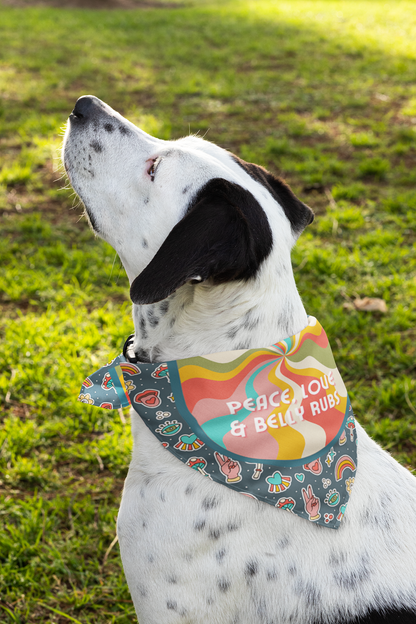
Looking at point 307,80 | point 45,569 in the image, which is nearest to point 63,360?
point 45,569

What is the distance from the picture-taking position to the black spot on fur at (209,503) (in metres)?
1.86

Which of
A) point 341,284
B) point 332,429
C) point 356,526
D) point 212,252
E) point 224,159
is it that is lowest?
point 341,284

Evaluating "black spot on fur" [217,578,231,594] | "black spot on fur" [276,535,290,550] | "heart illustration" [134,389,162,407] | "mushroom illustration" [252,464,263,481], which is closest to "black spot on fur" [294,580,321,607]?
"black spot on fur" [276,535,290,550]

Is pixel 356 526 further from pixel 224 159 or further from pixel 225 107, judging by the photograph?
pixel 225 107

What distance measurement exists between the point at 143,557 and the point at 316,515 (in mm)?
630

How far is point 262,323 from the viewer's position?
2.04 metres

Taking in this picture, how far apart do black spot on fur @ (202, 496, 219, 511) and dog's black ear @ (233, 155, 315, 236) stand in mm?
1153

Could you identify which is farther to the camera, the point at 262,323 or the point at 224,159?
the point at 224,159

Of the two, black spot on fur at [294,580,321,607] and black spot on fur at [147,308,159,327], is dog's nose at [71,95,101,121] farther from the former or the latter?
black spot on fur at [294,580,321,607]

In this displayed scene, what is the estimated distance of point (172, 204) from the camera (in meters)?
2.04

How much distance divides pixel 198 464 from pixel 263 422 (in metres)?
0.28

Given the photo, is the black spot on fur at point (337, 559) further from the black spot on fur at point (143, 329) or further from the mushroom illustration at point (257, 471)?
the black spot on fur at point (143, 329)

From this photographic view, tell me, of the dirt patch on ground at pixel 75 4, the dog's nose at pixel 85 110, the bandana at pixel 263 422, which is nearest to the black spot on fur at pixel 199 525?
the bandana at pixel 263 422

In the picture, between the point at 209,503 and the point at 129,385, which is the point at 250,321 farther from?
the point at 209,503
